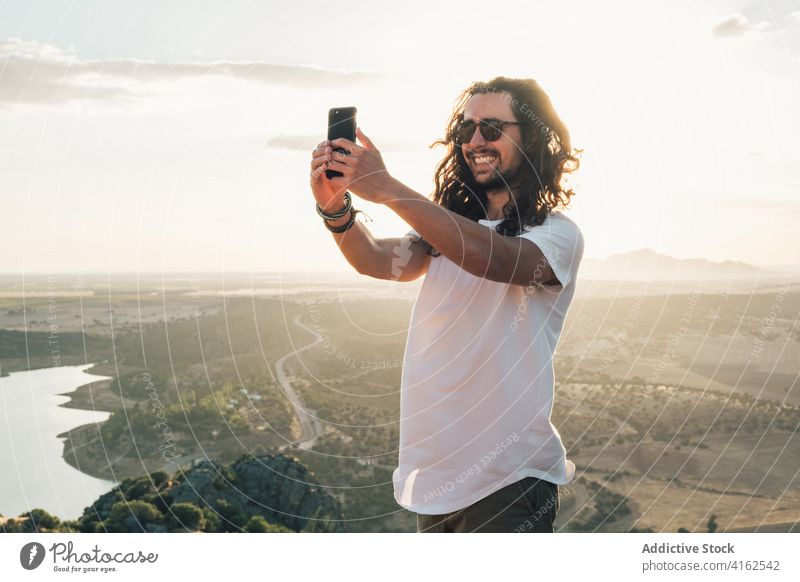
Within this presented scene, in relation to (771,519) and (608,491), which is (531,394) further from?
(608,491)

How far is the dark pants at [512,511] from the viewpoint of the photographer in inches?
110

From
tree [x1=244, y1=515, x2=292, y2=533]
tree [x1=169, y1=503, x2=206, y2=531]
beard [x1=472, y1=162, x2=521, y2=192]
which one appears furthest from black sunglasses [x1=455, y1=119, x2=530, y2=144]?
tree [x1=169, y1=503, x2=206, y2=531]

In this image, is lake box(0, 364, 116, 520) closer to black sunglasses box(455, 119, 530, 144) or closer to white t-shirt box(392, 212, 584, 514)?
white t-shirt box(392, 212, 584, 514)

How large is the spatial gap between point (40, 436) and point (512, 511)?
2046 inches

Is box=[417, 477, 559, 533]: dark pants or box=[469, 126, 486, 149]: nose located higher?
box=[469, 126, 486, 149]: nose

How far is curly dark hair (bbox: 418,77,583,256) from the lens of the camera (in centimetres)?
304

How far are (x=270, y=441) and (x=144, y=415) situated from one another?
9701 mm

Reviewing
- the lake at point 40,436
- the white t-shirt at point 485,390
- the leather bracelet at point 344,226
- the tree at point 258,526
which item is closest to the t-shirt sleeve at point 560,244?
the white t-shirt at point 485,390

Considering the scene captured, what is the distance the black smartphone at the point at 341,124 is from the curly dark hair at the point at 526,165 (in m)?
0.69

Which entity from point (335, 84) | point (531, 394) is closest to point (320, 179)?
point (531, 394)

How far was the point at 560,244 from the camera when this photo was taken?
271cm

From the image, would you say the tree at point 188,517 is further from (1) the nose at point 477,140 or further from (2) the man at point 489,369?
(1) the nose at point 477,140

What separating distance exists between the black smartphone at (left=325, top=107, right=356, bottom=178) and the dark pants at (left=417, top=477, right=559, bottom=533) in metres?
1.39

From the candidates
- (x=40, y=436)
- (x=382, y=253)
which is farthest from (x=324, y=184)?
(x=40, y=436)
